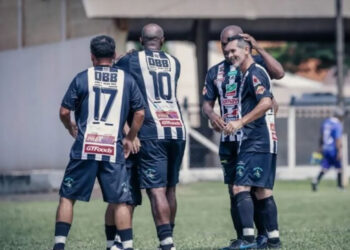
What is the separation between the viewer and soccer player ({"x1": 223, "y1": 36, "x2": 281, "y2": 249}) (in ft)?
33.0

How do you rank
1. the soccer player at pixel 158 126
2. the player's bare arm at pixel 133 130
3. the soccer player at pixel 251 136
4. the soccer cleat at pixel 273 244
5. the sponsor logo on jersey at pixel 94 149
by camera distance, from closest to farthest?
the sponsor logo on jersey at pixel 94 149
the player's bare arm at pixel 133 130
the soccer player at pixel 158 126
the soccer player at pixel 251 136
the soccer cleat at pixel 273 244

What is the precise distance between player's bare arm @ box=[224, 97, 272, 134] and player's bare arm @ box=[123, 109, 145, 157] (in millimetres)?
919

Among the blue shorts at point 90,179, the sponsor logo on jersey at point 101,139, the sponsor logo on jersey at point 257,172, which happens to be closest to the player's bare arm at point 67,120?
the sponsor logo on jersey at point 101,139

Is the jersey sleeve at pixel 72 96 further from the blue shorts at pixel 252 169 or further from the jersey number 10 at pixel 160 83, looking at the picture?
the blue shorts at pixel 252 169

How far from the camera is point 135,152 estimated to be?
9.81 meters

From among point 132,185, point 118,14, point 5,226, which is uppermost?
point 118,14

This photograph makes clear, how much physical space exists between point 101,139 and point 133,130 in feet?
1.27

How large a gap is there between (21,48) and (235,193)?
658 inches

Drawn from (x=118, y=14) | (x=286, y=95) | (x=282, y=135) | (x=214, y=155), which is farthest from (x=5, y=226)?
(x=286, y=95)

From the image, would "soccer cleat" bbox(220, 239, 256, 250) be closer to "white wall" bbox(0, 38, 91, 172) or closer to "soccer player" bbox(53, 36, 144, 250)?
"soccer player" bbox(53, 36, 144, 250)

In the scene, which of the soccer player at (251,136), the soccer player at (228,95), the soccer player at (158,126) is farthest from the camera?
the soccer player at (228,95)

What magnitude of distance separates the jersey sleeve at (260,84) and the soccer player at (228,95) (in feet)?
0.64

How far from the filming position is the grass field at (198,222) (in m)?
11.9

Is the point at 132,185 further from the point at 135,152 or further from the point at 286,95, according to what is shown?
the point at 286,95
